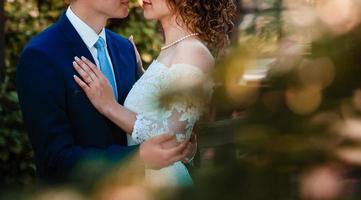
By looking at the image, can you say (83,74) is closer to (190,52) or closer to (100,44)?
(100,44)

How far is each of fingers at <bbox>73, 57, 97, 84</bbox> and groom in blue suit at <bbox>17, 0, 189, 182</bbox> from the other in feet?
0.10

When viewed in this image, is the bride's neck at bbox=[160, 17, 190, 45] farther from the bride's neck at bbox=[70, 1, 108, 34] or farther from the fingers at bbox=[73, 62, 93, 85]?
the fingers at bbox=[73, 62, 93, 85]

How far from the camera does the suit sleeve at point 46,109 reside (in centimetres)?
273

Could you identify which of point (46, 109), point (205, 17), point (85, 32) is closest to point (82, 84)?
point (46, 109)

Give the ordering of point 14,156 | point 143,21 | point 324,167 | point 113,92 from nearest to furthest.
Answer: point 324,167
point 113,92
point 14,156
point 143,21

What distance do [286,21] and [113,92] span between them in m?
2.08

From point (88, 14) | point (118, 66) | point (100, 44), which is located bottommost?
point (118, 66)

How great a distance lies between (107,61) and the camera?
3127 millimetres

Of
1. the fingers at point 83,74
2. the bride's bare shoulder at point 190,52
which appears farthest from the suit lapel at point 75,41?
the bride's bare shoulder at point 190,52

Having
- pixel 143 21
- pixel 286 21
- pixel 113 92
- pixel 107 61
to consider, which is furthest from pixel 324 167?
pixel 143 21

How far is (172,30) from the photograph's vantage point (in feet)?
10.4

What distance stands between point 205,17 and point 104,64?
1.38 feet

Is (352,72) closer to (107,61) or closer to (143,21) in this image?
(107,61)

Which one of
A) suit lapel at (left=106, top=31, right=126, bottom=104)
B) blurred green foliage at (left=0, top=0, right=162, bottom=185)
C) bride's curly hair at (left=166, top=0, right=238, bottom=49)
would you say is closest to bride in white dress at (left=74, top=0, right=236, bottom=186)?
bride's curly hair at (left=166, top=0, right=238, bottom=49)
